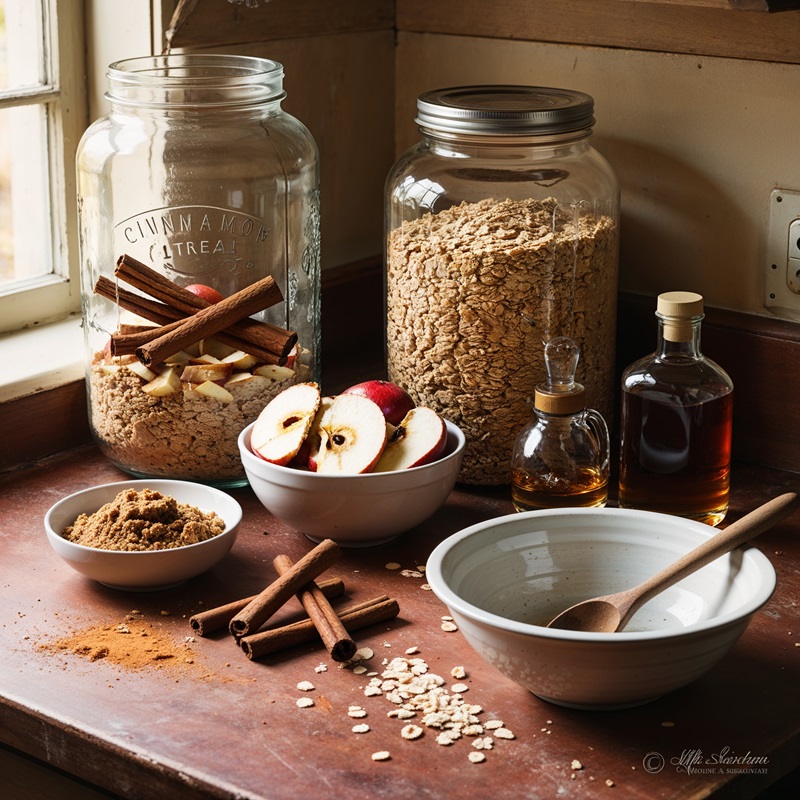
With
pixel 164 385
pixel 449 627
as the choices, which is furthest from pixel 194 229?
pixel 449 627

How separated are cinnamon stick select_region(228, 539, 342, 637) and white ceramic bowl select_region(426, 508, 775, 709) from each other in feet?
0.41

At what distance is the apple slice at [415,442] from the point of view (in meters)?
1.08

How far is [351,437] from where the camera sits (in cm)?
109

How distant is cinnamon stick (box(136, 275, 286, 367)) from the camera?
115 centimetres

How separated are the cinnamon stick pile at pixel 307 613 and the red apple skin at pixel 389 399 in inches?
6.6

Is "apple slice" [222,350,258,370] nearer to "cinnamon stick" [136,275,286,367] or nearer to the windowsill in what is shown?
"cinnamon stick" [136,275,286,367]

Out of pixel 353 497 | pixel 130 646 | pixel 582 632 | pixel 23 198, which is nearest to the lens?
pixel 582 632

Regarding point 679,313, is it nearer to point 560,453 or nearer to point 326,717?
point 560,453

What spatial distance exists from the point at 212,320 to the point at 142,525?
0.78ft

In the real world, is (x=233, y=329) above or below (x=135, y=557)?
above

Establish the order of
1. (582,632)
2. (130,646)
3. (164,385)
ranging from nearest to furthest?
1. (582,632)
2. (130,646)
3. (164,385)

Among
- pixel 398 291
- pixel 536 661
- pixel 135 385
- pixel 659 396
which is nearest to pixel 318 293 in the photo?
pixel 398 291

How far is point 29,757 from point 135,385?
38cm

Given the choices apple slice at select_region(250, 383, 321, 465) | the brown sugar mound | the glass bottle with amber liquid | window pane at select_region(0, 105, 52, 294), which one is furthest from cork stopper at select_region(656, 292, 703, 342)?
window pane at select_region(0, 105, 52, 294)
